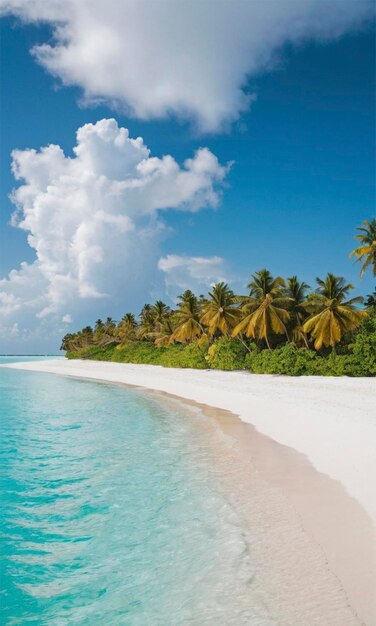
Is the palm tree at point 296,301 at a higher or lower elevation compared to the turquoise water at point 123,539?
higher

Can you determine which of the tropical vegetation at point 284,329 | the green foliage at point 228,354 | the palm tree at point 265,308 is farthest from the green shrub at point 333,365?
the green foliage at point 228,354

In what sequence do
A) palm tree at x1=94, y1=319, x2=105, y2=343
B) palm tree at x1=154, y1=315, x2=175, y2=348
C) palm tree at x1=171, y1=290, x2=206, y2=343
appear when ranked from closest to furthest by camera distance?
palm tree at x1=171, y1=290, x2=206, y2=343 → palm tree at x1=154, y1=315, x2=175, y2=348 → palm tree at x1=94, y1=319, x2=105, y2=343

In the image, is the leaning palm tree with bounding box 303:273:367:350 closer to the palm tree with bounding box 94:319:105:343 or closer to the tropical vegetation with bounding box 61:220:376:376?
the tropical vegetation with bounding box 61:220:376:376

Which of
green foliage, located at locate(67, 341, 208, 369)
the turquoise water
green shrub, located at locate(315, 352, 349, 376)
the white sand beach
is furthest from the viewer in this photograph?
green foliage, located at locate(67, 341, 208, 369)

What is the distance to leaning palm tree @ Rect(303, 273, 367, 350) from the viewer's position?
27.8 m

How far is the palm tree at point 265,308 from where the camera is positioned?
3112 cm

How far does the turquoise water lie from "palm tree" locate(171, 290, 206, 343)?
30627 millimetres

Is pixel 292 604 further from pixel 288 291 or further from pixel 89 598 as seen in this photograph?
pixel 288 291

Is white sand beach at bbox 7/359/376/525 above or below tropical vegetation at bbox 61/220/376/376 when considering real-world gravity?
below

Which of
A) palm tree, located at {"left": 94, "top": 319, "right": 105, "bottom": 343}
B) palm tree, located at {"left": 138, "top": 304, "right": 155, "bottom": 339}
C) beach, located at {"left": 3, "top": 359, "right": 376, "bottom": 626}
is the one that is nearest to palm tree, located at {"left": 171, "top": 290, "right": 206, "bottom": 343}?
palm tree, located at {"left": 138, "top": 304, "right": 155, "bottom": 339}

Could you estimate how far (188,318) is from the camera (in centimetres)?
4412

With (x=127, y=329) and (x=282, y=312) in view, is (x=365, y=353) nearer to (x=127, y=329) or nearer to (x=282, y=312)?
Result: (x=282, y=312)

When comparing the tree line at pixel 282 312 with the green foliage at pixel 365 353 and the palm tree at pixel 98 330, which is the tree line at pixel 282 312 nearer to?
the green foliage at pixel 365 353

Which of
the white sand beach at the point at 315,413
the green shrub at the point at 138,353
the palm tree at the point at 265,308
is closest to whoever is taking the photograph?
the white sand beach at the point at 315,413
